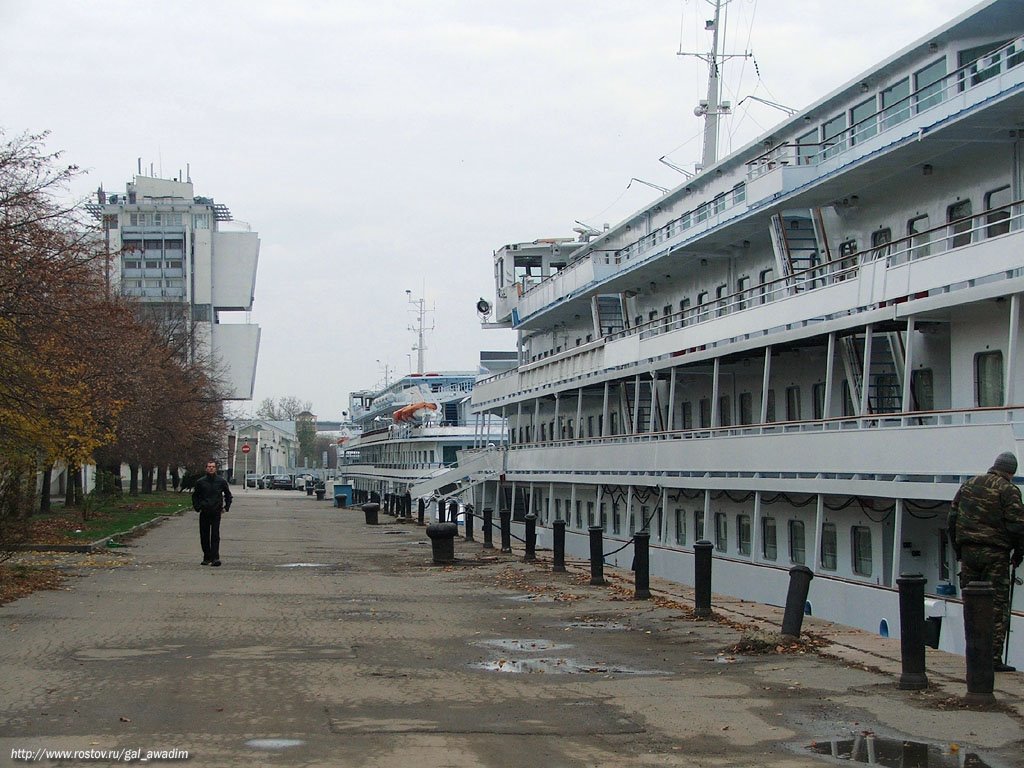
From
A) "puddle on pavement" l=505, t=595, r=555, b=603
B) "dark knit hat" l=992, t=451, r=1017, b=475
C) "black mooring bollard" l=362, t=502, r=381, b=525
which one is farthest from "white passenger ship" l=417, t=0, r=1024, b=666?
"black mooring bollard" l=362, t=502, r=381, b=525

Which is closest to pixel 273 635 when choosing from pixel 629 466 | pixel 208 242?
pixel 629 466

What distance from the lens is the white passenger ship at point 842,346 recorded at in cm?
1525

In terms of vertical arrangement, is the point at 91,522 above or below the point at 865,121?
below

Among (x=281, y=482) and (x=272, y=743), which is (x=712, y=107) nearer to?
(x=272, y=743)

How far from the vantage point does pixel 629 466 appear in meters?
27.9

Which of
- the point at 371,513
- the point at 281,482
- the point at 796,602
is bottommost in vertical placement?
the point at 281,482

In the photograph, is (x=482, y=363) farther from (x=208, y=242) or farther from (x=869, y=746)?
(x=208, y=242)

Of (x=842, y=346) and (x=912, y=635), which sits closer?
(x=912, y=635)

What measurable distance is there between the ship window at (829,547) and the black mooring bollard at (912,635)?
10.6 metres

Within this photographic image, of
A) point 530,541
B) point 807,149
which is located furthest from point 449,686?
point 807,149

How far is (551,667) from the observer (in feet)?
33.9

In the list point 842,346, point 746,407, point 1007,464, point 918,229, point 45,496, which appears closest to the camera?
point 1007,464

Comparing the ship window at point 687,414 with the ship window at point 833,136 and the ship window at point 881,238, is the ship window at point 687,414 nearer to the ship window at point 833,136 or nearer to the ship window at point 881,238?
the ship window at point 833,136

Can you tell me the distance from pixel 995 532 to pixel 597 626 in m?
5.20
